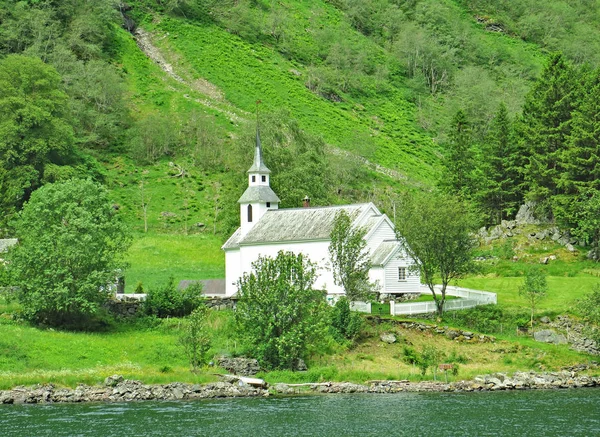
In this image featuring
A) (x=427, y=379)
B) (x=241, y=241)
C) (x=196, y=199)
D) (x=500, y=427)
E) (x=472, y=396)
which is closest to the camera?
(x=500, y=427)

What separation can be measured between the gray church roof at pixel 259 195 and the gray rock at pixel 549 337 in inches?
1022

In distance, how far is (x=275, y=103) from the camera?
12888 cm

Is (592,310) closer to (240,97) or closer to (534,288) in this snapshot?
(534,288)

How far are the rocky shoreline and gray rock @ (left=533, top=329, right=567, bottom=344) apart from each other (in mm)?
5407

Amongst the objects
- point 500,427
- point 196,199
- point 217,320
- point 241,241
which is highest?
point 196,199

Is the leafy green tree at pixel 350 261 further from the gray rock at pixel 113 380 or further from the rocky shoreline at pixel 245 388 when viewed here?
the gray rock at pixel 113 380

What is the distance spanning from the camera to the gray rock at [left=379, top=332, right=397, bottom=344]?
57438mm

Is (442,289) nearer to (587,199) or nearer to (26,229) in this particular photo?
(587,199)

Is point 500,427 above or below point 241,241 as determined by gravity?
below

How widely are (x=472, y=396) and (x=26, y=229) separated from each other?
32.0 meters

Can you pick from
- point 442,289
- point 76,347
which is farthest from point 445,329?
point 76,347

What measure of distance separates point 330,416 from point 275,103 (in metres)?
91.3

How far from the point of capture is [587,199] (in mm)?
75188

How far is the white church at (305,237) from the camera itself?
216ft
